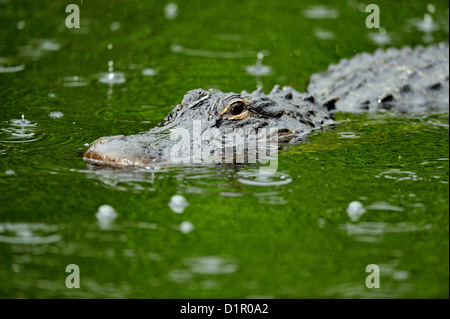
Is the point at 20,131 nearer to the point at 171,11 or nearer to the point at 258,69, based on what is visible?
the point at 258,69

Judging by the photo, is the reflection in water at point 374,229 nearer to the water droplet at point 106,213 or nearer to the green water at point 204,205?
the green water at point 204,205

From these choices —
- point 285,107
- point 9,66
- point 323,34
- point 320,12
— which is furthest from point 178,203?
point 320,12

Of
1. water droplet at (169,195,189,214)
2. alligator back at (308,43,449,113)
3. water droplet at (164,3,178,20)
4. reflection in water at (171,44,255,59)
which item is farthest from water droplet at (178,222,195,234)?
water droplet at (164,3,178,20)

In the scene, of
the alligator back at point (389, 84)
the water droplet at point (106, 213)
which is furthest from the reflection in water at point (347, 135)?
the water droplet at point (106, 213)

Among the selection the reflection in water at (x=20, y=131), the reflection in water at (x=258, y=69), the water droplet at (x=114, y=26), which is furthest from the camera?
the water droplet at (x=114, y=26)

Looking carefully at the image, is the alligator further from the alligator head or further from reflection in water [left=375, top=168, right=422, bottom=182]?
reflection in water [left=375, top=168, right=422, bottom=182]

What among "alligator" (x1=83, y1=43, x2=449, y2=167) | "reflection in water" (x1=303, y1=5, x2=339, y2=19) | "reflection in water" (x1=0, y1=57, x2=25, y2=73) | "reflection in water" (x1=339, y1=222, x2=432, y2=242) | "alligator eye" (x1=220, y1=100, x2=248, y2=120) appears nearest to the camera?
"reflection in water" (x1=339, y1=222, x2=432, y2=242)

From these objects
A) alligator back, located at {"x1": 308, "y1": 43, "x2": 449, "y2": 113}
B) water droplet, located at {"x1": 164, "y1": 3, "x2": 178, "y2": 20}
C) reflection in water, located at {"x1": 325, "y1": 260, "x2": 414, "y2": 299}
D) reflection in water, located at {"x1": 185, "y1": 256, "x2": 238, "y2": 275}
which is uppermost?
water droplet, located at {"x1": 164, "y1": 3, "x2": 178, "y2": 20}
